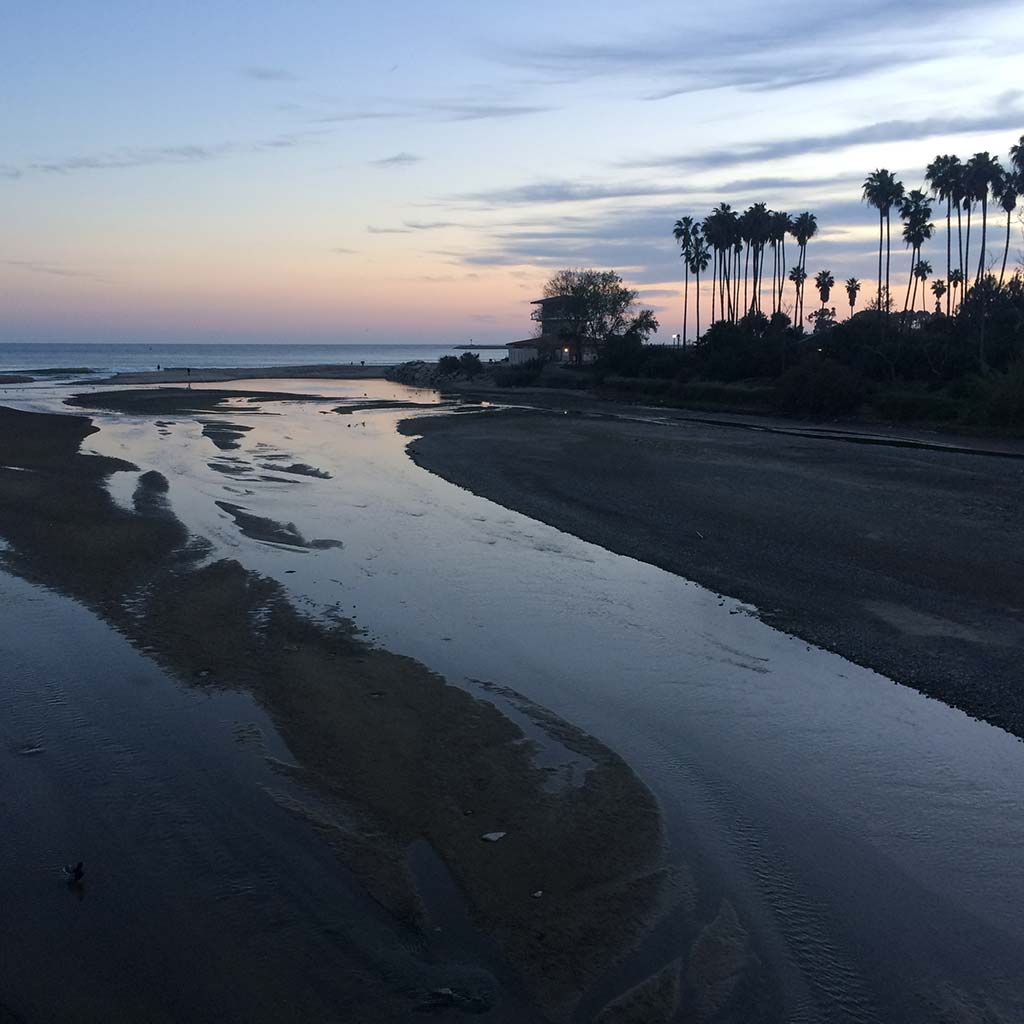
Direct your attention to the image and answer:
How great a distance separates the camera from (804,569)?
1611cm

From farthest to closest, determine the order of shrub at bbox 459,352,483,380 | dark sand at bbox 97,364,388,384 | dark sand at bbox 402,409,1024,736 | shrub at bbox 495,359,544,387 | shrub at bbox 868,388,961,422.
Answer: shrub at bbox 459,352,483,380
dark sand at bbox 97,364,388,384
shrub at bbox 495,359,544,387
shrub at bbox 868,388,961,422
dark sand at bbox 402,409,1024,736

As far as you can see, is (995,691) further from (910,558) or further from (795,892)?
(910,558)

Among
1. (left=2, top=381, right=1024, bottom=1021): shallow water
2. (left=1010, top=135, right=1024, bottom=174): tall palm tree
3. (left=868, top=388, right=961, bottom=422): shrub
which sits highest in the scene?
(left=1010, top=135, right=1024, bottom=174): tall palm tree

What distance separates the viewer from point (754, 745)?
370 inches

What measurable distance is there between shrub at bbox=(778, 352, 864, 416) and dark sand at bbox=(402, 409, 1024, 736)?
13.8 metres

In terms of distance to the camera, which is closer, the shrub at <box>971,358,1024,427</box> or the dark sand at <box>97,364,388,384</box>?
the shrub at <box>971,358,1024,427</box>

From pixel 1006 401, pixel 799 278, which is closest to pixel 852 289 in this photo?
pixel 799 278

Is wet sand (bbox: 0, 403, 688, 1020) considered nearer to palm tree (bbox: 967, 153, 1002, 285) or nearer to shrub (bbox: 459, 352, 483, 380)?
palm tree (bbox: 967, 153, 1002, 285)

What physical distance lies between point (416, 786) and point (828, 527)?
13601 millimetres

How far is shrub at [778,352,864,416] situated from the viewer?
50.4 metres

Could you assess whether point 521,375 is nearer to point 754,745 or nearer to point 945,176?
point 945,176

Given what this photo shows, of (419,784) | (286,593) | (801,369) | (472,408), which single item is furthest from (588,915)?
(472,408)

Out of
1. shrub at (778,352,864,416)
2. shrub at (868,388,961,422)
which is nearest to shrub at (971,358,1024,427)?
shrub at (868,388,961,422)

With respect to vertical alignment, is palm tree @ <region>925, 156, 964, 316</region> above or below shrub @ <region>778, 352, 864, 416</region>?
above
